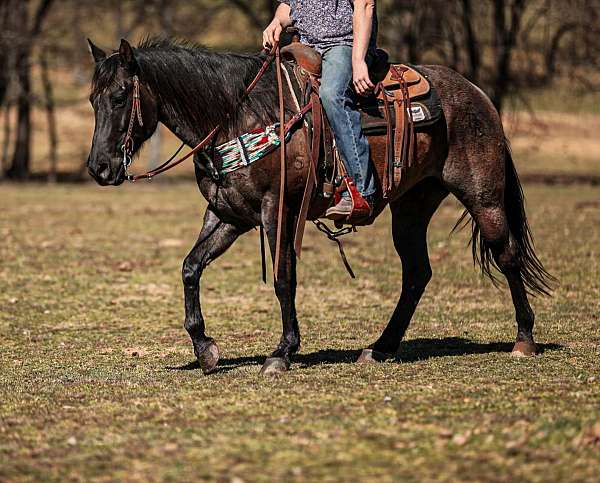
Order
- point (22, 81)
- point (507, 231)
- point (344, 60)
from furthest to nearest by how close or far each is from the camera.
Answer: point (22, 81), point (507, 231), point (344, 60)

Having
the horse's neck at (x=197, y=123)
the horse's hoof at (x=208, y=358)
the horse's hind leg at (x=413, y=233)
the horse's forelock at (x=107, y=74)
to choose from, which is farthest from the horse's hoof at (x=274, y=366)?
the horse's forelock at (x=107, y=74)

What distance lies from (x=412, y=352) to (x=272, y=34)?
116 inches

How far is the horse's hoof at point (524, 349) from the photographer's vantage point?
9.18 m

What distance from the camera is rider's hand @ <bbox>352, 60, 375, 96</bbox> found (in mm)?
8273

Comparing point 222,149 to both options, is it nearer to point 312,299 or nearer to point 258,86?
point 258,86

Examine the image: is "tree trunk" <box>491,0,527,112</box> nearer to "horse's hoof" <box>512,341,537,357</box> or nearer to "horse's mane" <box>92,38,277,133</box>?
"horse's hoof" <box>512,341,537,357</box>

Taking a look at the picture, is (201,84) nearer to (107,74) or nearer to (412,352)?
(107,74)

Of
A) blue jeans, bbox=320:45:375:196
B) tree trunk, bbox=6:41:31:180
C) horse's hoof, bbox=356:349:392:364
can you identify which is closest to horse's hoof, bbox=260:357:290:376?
horse's hoof, bbox=356:349:392:364

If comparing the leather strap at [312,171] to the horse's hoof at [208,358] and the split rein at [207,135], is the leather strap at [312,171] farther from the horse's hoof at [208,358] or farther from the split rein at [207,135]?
the horse's hoof at [208,358]

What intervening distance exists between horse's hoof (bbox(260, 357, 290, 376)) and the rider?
115 centimetres

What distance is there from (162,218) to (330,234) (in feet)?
48.7

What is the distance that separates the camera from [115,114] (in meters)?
8.02

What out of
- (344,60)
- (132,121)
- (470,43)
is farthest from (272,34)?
(470,43)

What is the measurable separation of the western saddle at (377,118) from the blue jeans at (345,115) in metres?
0.09
